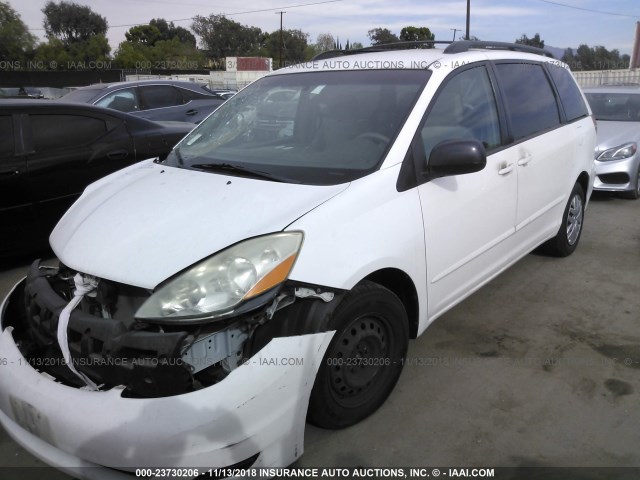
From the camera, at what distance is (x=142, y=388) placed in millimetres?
1938

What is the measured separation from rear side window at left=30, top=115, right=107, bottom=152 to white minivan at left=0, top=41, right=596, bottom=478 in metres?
1.97

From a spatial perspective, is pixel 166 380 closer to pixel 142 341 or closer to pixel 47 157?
pixel 142 341

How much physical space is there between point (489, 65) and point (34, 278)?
2.93 m

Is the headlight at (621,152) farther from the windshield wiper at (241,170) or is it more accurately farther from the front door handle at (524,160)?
the windshield wiper at (241,170)

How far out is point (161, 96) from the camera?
31.2 ft

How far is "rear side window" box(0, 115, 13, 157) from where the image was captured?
4500mm

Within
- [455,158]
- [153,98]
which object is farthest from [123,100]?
[455,158]

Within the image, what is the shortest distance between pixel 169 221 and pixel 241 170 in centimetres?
56

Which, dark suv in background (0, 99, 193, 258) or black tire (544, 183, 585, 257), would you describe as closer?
dark suv in background (0, 99, 193, 258)

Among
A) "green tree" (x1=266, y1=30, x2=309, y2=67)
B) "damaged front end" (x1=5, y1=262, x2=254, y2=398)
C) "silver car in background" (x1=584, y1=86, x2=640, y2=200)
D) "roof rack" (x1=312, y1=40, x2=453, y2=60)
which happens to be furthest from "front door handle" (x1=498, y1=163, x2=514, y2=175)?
"green tree" (x1=266, y1=30, x2=309, y2=67)

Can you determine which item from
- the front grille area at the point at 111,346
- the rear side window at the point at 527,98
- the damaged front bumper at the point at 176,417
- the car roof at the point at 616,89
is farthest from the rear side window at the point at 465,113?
the car roof at the point at 616,89

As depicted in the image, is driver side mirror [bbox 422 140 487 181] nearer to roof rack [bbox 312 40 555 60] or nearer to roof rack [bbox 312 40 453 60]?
roof rack [bbox 312 40 555 60]

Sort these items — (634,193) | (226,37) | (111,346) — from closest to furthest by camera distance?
(111,346)
(634,193)
(226,37)

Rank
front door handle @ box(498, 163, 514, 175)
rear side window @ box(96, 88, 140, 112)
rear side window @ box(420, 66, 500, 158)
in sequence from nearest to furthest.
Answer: rear side window @ box(420, 66, 500, 158) < front door handle @ box(498, 163, 514, 175) < rear side window @ box(96, 88, 140, 112)
